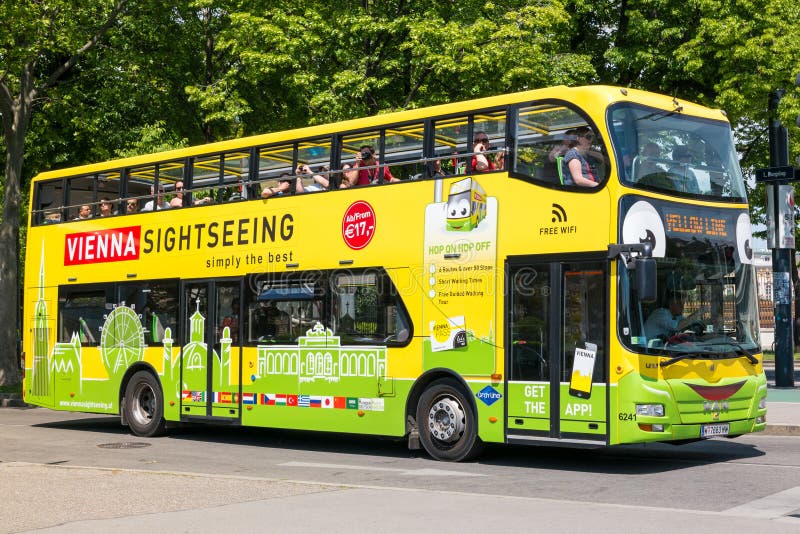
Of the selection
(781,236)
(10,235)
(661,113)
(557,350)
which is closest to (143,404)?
(557,350)

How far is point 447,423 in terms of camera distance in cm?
A: 1332

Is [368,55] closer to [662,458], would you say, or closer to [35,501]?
[662,458]

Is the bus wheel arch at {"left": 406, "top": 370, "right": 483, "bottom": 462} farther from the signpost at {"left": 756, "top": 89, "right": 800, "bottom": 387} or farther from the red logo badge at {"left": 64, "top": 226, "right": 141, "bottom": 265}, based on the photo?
the signpost at {"left": 756, "top": 89, "right": 800, "bottom": 387}

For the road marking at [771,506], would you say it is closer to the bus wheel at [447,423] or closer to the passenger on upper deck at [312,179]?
the bus wheel at [447,423]

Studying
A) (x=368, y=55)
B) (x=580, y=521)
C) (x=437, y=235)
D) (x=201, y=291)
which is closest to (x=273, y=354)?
(x=201, y=291)

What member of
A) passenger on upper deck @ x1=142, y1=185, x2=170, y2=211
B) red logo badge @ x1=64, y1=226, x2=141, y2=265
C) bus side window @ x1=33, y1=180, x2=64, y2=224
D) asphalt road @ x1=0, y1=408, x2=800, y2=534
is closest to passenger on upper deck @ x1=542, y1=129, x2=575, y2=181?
asphalt road @ x1=0, y1=408, x2=800, y2=534

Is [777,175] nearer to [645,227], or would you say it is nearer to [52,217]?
[645,227]

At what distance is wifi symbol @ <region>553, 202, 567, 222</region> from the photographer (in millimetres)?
12188

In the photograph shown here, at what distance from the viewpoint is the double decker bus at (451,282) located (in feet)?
38.9

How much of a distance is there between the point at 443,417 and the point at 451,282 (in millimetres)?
1633

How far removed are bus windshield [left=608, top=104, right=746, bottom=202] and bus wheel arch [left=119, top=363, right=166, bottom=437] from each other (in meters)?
8.75

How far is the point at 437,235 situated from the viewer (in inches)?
535

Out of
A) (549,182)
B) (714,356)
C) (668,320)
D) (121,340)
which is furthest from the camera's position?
(121,340)

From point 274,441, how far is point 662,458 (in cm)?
615
